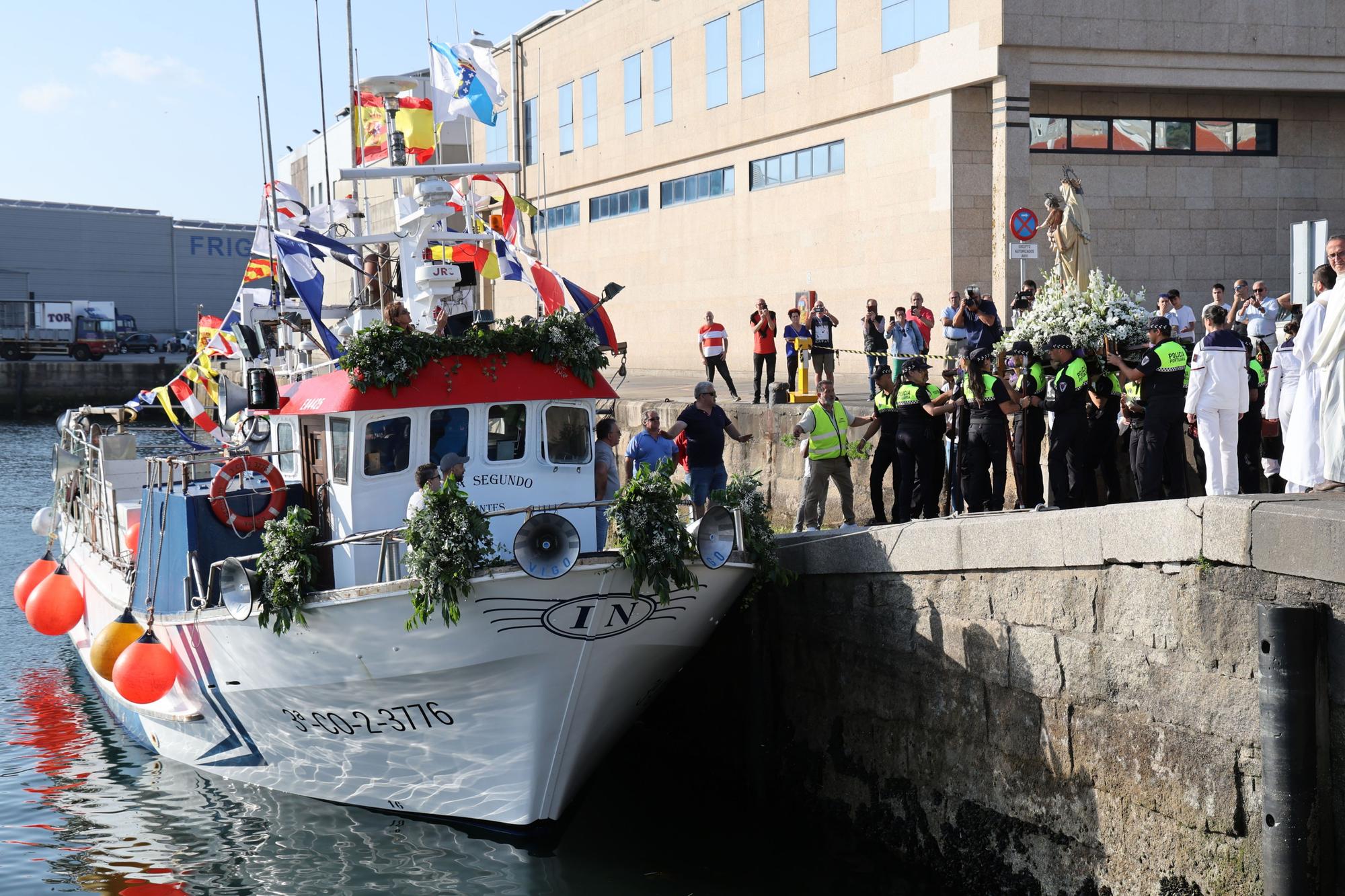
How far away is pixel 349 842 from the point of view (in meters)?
9.65

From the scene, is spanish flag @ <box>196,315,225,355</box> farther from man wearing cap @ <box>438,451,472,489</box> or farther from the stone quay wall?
the stone quay wall

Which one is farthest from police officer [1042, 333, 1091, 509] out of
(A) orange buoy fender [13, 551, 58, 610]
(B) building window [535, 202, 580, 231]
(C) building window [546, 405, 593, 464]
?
(B) building window [535, 202, 580, 231]

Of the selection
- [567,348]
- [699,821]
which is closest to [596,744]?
[699,821]

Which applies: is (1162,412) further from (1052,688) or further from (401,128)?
(401,128)

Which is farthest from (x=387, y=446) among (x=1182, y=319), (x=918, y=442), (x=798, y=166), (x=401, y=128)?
(x=798, y=166)

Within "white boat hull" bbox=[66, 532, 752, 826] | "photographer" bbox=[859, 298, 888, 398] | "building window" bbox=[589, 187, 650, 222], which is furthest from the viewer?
"building window" bbox=[589, 187, 650, 222]

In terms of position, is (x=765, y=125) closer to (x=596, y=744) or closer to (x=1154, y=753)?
(x=596, y=744)

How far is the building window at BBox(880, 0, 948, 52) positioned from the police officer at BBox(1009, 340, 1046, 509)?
12520mm

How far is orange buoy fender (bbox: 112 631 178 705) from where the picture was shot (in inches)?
398

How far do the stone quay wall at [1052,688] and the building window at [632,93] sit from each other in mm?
23377

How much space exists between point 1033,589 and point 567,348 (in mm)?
3974

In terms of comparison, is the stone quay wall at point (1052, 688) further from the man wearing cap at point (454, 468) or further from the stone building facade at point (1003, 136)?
the stone building facade at point (1003, 136)

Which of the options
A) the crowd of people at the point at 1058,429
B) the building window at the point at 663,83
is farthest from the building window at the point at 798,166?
the crowd of people at the point at 1058,429

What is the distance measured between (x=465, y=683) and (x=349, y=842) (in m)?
1.77
